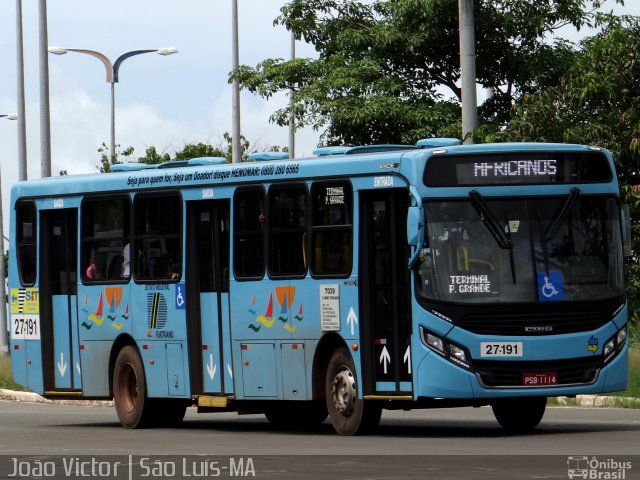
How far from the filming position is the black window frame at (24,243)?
24.1 meters

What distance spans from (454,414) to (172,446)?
741cm

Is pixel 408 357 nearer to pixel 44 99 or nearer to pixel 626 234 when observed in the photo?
pixel 626 234

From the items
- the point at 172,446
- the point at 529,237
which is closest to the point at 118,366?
the point at 172,446

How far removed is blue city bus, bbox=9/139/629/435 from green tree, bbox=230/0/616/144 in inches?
400

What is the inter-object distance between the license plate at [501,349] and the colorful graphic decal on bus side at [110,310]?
5981 mm

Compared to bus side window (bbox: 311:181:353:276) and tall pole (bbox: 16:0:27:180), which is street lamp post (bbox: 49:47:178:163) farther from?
bus side window (bbox: 311:181:353:276)

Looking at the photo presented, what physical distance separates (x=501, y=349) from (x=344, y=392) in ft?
6.38

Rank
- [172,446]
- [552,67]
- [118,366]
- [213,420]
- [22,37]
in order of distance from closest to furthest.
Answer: [172,446]
[118,366]
[213,420]
[552,67]
[22,37]

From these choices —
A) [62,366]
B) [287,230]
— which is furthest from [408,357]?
[62,366]

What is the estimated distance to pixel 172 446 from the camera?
1823 cm

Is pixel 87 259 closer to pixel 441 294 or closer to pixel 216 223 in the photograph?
pixel 216 223

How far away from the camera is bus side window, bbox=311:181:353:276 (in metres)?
19.3

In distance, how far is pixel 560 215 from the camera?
18.6m

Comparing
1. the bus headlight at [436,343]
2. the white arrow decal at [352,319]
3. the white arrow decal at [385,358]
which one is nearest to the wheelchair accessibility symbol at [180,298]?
the white arrow decal at [352,319]
